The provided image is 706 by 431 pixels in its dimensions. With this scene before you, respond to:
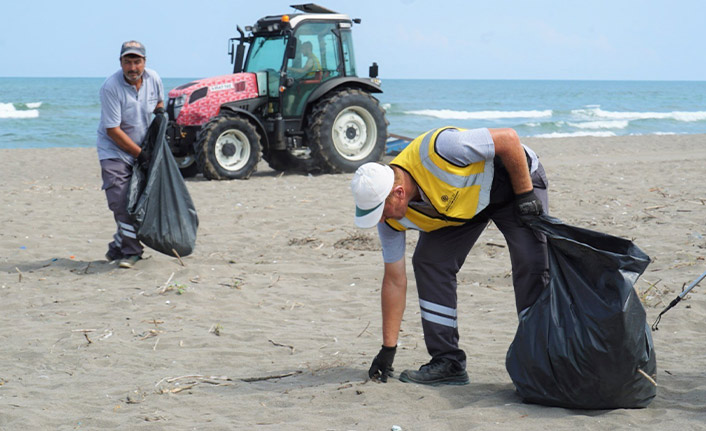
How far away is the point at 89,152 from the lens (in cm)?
1720

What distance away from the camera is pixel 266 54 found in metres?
11.9

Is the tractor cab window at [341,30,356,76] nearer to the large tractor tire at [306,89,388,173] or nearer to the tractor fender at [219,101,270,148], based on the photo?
A: the large tractor tire at [306,89,388,173]

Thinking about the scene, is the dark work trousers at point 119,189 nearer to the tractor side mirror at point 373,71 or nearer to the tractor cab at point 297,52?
the tractor cab at point 297,52

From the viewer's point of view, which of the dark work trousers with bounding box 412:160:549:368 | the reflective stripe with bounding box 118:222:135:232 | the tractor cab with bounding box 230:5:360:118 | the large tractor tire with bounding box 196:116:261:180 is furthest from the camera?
the tractor cab with bounding box 230:5:360:118

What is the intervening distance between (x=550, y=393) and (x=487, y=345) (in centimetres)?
112

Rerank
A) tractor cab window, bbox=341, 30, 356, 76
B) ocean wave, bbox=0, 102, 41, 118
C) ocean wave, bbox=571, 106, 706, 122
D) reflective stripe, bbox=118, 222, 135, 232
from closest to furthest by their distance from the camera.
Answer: reflective stripe, bbox=118, 222, 135, 232 → tractor cab window, bbox=341, 30, 356, 76 → ocean wave, bbox=0, 102, 41, 118 → ocean wave, bbox=571, 106, 706, 122

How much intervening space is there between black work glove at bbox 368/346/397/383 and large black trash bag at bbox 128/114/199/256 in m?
2.83

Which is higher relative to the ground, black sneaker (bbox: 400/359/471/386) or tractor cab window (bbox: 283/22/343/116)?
tractor cab window (bbox: 283/22/343/116)

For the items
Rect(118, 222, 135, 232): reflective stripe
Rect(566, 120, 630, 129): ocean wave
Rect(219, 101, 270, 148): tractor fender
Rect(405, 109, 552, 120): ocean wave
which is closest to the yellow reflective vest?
Rect(118, 222, 135, 232): reflective stripe

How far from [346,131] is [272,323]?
755 centimetres

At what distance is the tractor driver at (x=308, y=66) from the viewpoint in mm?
11664

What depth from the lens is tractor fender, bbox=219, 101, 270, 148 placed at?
448 inches

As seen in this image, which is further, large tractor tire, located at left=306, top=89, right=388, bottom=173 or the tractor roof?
large tractor tire, located at left=306, top=89, right=388, bottom=173

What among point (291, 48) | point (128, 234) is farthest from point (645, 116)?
point (128, 234)
